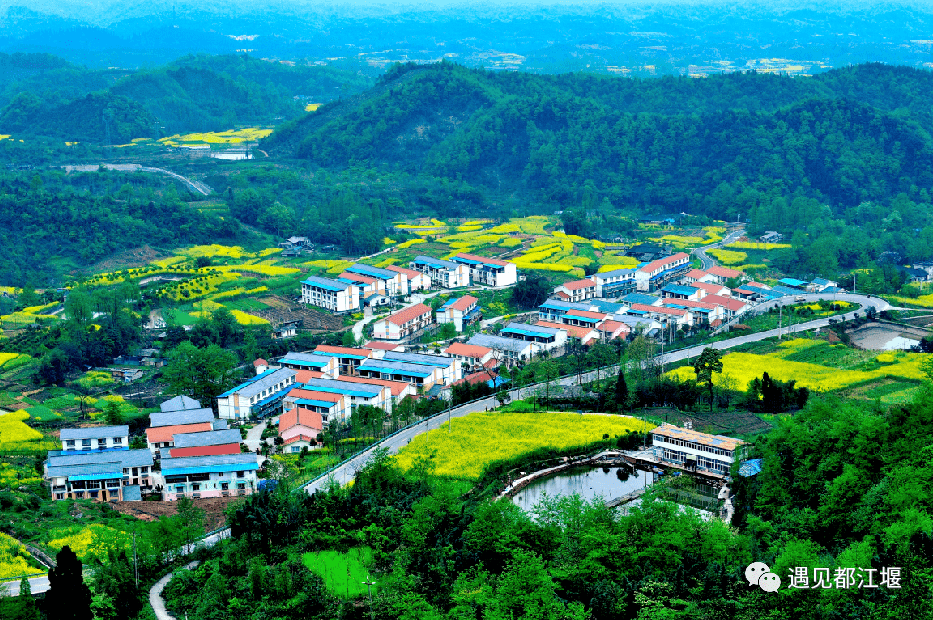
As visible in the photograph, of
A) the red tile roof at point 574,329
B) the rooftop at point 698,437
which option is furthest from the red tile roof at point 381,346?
the rooftop at point 698,437

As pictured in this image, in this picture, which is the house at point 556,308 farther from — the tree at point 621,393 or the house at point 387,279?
the tree at point 621,393

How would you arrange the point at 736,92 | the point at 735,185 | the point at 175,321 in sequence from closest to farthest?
the point at 175,321 < the point at 735,185 < the point at 736,92

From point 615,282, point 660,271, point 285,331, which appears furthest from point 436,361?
point 660,271

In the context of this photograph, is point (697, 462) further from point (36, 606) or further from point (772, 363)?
point (36, 606)

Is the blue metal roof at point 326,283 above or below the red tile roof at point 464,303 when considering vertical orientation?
above

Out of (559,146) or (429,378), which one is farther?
(559,146)

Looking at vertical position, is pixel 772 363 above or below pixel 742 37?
below

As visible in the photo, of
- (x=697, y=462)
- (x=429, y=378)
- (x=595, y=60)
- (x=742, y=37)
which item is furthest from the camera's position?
(x=742, y=37)

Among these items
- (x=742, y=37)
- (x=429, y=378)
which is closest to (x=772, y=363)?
(x=429, y=378)
